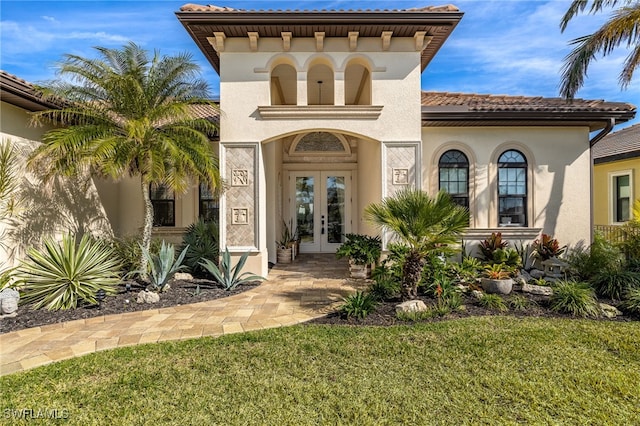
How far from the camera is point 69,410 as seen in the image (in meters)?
3.53

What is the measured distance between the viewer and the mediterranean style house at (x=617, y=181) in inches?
545

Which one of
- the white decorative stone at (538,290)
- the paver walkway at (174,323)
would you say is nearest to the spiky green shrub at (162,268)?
the paver walkway at (174,323)

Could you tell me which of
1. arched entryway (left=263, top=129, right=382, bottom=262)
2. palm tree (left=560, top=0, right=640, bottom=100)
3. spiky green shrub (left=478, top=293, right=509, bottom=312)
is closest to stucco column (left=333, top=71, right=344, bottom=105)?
arched entryway (left=263, top=129, right=382, bottom=262)

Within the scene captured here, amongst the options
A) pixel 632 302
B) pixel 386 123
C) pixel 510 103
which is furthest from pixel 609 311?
pixel 510 103

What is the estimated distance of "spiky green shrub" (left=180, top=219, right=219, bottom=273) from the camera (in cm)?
959

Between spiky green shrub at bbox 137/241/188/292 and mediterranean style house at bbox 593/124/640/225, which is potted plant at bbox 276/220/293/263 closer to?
spiky green shrub at bbox 137/241/188/292

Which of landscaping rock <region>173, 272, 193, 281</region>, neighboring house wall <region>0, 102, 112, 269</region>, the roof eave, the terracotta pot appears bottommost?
→ landscaping rock <region>173, 272, 193, 281</region>

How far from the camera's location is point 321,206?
44.0 feet

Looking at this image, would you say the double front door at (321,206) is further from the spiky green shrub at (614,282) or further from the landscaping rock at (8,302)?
the landscaping rock at (8,302)

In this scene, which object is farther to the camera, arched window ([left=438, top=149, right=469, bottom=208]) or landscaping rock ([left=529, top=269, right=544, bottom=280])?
arched window ([left=438, top=149, right=469, bottom=208])

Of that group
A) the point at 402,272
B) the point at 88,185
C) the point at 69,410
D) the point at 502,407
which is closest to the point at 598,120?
the point at 402,272

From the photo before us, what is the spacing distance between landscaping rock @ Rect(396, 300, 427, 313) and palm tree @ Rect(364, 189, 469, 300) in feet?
1.28

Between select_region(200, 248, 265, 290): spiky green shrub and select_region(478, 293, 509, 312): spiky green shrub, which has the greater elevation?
select_region(200, 248, 265, 290): spiky green shrub

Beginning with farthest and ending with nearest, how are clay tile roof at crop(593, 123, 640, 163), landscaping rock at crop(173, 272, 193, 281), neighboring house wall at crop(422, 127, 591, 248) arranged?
clay tile roof at crop(593, 123, 640, 163)
neighboring house wall at crop(422, 127, 591, 248)
landscaping rock at crop(173, 272, 193, 281)
